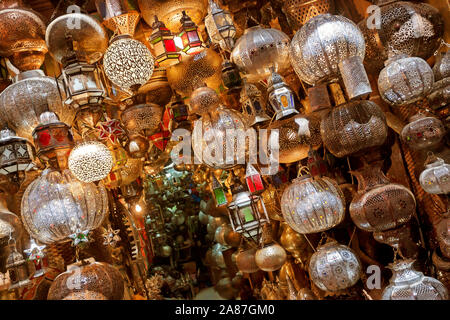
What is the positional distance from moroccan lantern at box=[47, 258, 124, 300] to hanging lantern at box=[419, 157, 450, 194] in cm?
140

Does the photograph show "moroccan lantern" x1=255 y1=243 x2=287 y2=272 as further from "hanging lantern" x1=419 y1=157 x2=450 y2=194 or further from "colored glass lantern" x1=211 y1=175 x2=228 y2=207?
"hanging lantern" x1=419 y1=157 x2=450 y2=194

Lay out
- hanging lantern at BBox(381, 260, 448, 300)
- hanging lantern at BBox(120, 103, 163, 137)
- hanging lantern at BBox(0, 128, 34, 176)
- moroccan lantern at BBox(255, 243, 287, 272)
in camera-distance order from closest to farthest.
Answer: hanging lantern at BBox(381, 260, 448, 300) → hanging lantern at BBox(0, 128, 34, 176) → hanging lantern at BBox(120, 103, 163, 137) → moroccan lantern at BBox(255, 243, 287, 272)

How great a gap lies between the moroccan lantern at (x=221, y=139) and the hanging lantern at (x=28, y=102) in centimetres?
67

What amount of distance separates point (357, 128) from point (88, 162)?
3.92ft

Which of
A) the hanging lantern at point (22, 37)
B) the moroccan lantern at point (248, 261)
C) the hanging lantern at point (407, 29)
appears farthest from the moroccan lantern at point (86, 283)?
the hanging lantern at point (407, 29)

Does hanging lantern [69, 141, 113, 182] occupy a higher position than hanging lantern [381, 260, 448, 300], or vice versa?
hanging lantern [69, 141, 113, 182]

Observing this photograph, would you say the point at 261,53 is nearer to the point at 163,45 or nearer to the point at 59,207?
the point at 163,45

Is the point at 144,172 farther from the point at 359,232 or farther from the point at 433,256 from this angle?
the point at 433,256

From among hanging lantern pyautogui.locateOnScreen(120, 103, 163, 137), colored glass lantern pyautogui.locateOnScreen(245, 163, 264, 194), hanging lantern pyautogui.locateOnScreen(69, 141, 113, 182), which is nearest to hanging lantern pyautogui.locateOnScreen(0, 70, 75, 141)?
hanging lantern pyautogui.locateOnScreen(69, 141, 113, 182)

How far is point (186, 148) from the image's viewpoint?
Result: 8.15ft

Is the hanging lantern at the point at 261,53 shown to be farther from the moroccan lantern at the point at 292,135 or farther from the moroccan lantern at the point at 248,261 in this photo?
the moroccan lantern at the point at 248,261

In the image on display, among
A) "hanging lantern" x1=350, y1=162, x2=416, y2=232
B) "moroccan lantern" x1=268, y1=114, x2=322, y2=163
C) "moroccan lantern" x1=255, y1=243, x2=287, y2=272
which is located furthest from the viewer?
"moroccan lantern" x1=255, y1=243, x2=287, y2=272

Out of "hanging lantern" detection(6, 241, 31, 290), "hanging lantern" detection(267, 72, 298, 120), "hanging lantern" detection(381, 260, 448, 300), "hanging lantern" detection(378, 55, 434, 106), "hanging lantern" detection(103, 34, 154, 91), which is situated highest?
"hanging lantern" detection(103, 34, 154, 91)

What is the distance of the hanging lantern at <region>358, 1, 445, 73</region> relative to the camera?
205 cm
